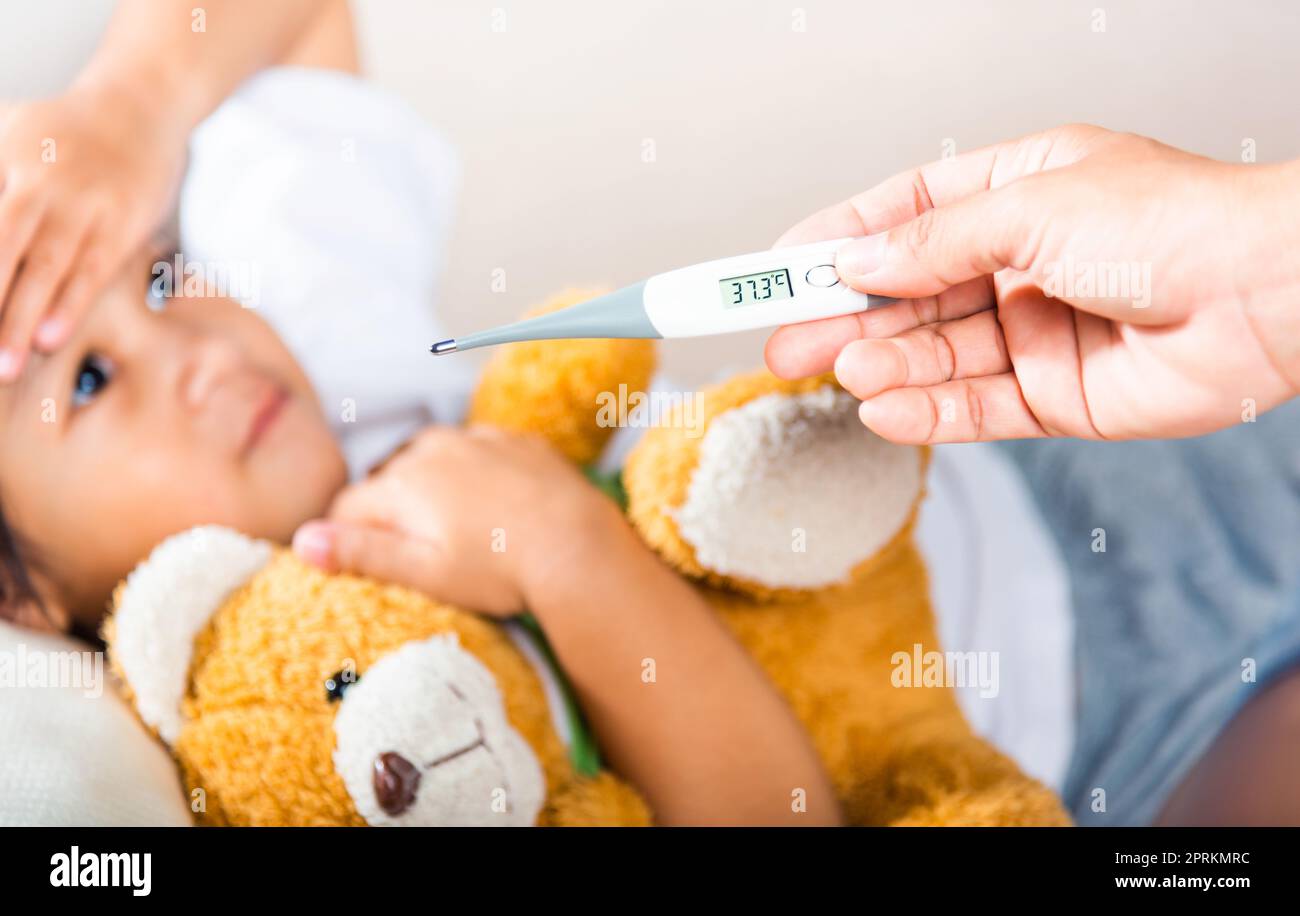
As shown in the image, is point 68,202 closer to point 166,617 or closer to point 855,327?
point 166,617

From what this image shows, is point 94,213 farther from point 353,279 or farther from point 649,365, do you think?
point 649,365

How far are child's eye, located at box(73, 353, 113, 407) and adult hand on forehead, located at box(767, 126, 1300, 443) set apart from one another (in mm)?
410

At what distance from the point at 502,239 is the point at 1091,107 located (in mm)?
461

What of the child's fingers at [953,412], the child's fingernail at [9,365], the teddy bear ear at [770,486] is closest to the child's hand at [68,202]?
the child's fingernail at [9,365]

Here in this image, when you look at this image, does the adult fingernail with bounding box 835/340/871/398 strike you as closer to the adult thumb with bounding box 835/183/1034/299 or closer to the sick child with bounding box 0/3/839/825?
the adult thumb with bounding box 835/183/1034/299

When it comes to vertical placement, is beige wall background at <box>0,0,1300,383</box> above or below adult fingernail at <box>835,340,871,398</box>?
above

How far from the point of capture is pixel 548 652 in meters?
0.65

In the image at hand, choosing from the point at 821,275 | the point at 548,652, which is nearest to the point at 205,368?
the point at 548,652

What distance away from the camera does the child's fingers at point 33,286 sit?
1.97ft

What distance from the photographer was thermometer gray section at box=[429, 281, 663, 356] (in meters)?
0.50

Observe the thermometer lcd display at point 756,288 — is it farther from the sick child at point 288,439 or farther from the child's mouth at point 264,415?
the child's mouth at point 264,415

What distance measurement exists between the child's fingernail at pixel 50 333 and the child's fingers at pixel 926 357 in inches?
18.0

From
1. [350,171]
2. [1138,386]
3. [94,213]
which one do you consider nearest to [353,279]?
[350,171]

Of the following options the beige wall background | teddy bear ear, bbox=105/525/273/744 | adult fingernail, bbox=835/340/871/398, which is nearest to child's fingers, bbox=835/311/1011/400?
adult fingernail, bbox=835/340/871/398
